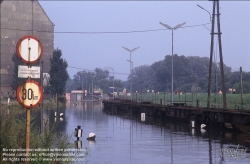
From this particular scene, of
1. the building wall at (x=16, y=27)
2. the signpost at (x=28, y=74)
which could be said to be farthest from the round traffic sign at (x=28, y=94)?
the building wall at (x=16, y=27)

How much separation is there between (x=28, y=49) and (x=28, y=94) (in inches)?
34.9

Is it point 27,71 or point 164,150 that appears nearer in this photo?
point 27,71

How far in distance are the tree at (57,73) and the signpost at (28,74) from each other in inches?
2507

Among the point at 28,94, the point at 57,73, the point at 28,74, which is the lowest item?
the point at 28,94

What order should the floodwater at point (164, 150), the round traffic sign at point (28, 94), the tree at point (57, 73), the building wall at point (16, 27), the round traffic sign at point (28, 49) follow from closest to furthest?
1. the round traffic sign at point (28, 94)
2. the round traffic sign at point (28, 49)
3. the floodwater at point (164, 150)
4. the building wall at point (16, 27)
5. the tree at point (57, 73)

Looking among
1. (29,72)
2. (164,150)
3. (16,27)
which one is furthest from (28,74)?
(16,27)

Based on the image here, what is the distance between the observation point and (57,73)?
7638 cm

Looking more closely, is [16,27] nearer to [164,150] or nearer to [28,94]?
[164,150]

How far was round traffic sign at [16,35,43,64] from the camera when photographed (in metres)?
8.99

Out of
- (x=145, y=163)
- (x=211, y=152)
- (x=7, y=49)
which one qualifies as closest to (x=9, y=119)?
(x=145, y=163)

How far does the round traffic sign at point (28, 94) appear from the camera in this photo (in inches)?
349

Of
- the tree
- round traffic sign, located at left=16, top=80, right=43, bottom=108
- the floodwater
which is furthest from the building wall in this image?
round traffic sign, located at left=16, top=80, right=43, bottom=108

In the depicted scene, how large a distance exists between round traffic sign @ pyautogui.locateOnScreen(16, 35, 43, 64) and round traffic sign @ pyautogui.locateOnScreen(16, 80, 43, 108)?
18.5 inches

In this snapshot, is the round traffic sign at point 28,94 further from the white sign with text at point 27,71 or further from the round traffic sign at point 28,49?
the round traffic sign at point 28,49
